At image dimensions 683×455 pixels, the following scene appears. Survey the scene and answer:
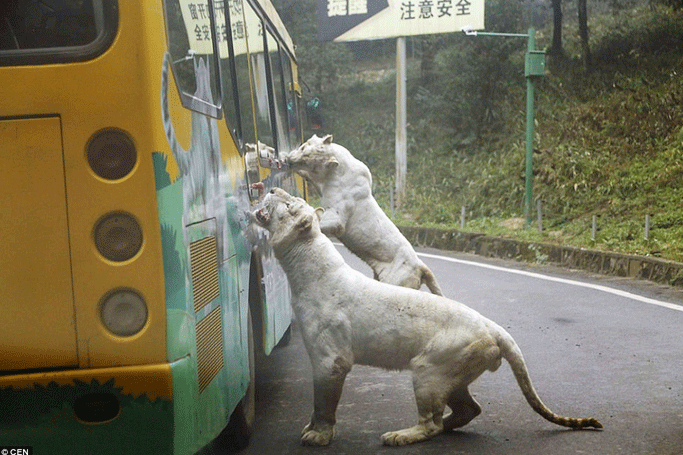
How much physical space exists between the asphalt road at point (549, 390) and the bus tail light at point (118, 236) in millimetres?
2002

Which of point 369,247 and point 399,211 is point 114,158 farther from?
point 399,211

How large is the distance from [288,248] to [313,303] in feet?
1.12

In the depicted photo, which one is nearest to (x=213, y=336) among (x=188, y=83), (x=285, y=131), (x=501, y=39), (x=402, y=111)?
(x=188, y=83)

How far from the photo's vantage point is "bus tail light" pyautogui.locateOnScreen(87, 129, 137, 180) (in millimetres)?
3354

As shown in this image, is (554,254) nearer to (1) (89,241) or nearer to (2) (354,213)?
(2) (354,213)

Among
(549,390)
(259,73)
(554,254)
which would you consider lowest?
(554,254)

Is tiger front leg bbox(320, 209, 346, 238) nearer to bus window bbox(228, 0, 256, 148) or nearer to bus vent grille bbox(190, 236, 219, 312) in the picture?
bus window bbox(228, 0, 256, 148)

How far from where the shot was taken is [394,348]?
5.01 metres

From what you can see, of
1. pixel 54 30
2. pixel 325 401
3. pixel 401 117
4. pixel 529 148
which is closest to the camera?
pixel 54 30

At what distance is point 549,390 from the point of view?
6340 millimetres

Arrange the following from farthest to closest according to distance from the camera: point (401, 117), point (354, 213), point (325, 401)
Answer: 1. point (401, 117)
2. point (354, 213)
3. point (325, 401)

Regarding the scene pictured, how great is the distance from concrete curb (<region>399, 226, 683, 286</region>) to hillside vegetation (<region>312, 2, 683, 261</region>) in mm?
420

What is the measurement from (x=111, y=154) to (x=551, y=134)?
20.6 metres

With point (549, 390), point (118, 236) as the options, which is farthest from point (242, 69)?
point (549, 390)
